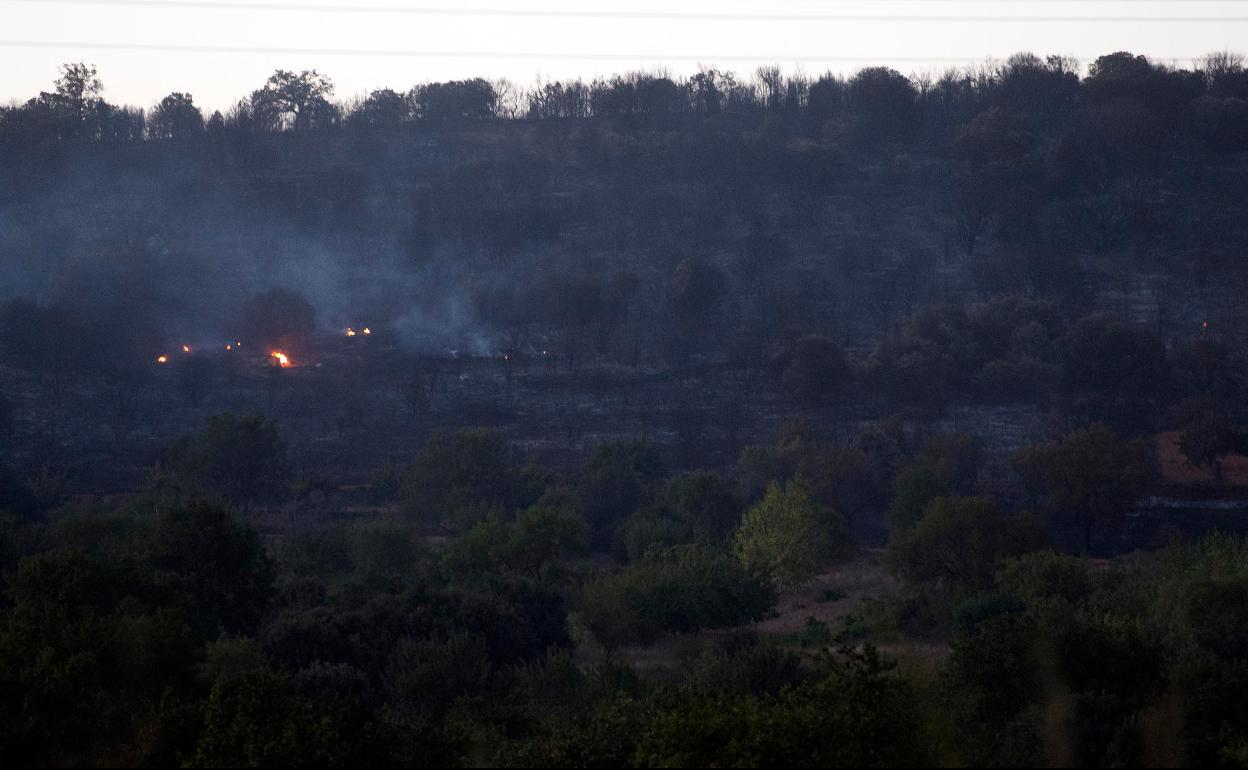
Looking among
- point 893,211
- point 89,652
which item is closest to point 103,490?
point 89,652

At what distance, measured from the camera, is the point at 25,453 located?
181 feet

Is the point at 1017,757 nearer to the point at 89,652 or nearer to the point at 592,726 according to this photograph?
the point at 592,726

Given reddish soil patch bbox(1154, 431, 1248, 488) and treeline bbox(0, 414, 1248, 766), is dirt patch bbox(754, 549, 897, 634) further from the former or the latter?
reddish soil patch bbox(1154, 431, 1248, 488)

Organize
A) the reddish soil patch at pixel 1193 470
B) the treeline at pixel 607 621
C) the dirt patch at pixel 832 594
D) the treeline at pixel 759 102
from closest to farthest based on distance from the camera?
the treeline at pixel 607 621, the dirt patch at pixel 832 594, the reddish soil patch at pixel 1193 470, the treeline at pixel 759 102

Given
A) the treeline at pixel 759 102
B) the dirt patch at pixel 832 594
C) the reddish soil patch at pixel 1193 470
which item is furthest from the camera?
the treeline at pixel 759 102

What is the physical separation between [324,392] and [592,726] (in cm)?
4907

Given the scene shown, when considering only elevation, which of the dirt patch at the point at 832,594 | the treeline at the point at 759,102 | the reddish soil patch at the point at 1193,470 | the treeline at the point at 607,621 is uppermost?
the treeline at the point at 759,102

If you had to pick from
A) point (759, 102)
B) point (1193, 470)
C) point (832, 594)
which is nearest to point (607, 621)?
point (832, 594)

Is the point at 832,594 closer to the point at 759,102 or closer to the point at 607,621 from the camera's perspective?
the point at 607,621

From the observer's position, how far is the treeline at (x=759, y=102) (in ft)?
265

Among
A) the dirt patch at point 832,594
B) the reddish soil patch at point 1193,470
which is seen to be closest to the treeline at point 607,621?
the dirt patch at point 832,594

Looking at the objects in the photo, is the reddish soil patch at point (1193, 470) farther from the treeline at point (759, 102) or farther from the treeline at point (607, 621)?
the treeline at point (759, 102)

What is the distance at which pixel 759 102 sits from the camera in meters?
89.6

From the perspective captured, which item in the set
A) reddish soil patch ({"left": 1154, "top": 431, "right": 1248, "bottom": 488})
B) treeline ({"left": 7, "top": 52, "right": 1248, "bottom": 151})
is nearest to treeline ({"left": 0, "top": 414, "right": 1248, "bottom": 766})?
reddish soil patch ({"left": 1154, "top": 431, "right": 1248, "bottom": 488})
